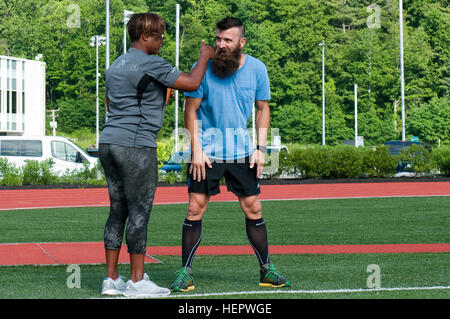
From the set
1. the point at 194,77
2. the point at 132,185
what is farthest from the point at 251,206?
the point at 194,77

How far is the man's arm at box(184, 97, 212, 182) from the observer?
6434mm

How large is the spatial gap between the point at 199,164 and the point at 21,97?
187 feet

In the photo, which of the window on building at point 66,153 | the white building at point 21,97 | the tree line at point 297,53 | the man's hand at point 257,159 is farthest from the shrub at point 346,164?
the tree line at point 297,53

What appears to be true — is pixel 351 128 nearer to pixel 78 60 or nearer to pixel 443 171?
pixel 78 60

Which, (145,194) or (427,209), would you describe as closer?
(145,194)

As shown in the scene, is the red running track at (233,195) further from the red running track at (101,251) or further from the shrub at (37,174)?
the red running track at (101,251)

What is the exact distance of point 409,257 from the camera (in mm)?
9000

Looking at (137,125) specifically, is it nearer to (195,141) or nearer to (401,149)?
(195,141)

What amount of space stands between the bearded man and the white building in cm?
5401

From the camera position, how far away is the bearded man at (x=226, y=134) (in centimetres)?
645

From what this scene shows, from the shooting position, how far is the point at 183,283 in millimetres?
6391

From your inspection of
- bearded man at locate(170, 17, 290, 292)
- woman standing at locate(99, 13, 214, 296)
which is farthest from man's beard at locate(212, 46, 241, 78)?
woman standing at locate(99, 13, 214, 296)
